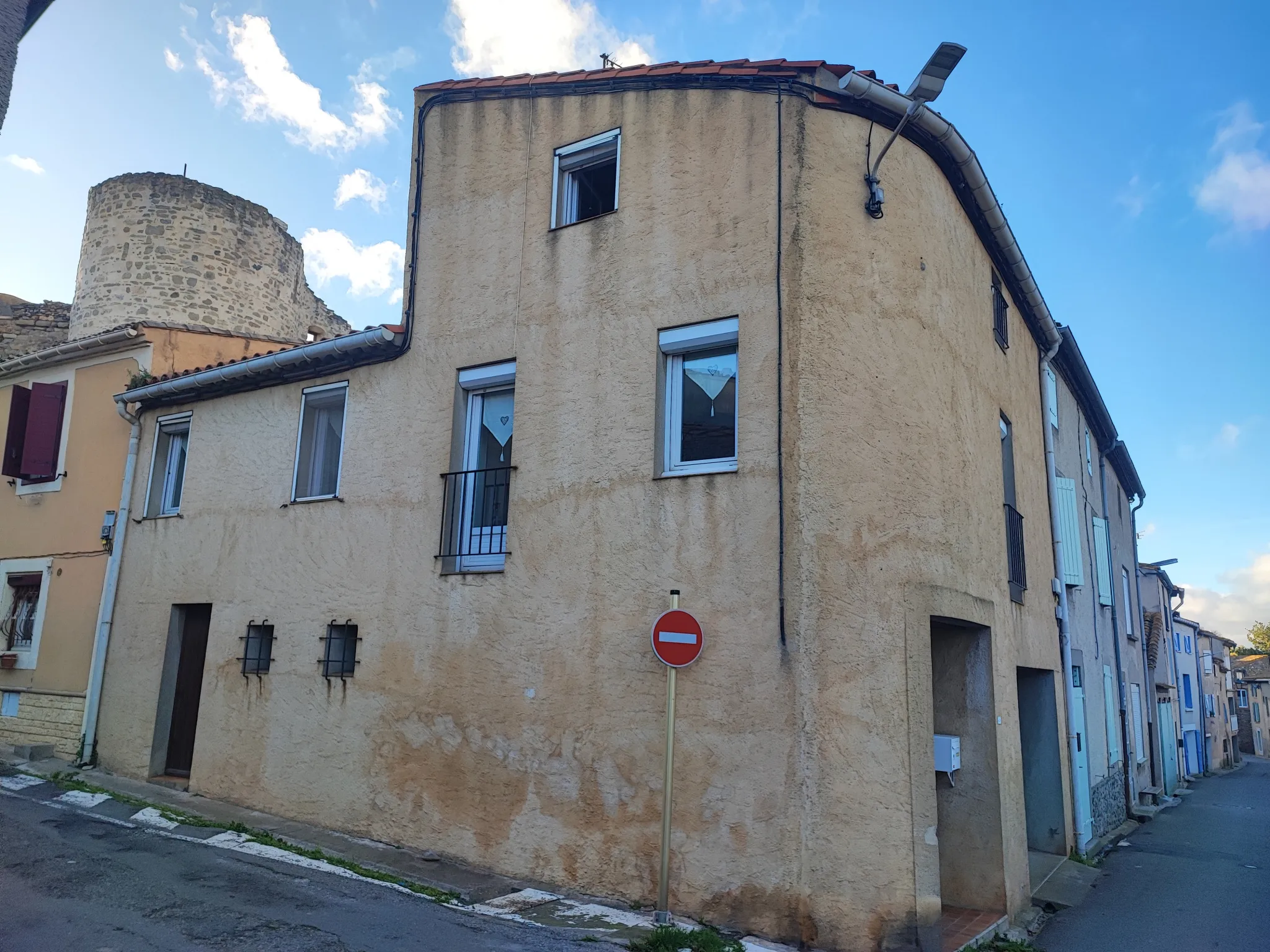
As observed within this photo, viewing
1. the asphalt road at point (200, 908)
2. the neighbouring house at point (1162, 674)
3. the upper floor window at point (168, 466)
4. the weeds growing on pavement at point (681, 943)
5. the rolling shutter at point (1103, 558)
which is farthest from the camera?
the neighbouring house at point (1162, 674)

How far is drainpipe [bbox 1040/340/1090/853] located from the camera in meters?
11.1

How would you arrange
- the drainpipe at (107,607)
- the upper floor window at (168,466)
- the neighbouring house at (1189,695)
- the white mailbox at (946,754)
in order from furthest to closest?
the neighbouring house at (1189,695)
the upper floor window at (168,466)
the drainpipe at (107,607)
the white mailbox at (946,754)

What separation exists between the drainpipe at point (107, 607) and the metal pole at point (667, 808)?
26.2 ft

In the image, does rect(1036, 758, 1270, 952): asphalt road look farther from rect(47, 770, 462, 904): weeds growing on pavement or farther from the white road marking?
the white road marking

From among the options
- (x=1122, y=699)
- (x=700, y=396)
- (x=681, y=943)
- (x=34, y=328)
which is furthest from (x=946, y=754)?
(x=34, y=328)

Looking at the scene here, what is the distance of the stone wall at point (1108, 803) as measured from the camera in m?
12.6

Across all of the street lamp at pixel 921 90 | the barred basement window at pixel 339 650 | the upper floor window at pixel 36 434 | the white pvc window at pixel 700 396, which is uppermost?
the street lamp at pixel 921 90

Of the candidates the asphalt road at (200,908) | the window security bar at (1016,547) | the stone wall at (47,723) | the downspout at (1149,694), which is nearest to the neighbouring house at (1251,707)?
the downspout at (1149,694)

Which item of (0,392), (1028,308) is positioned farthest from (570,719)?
(0,392)

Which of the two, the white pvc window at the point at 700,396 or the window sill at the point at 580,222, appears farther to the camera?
the window sill at the point at 580,222

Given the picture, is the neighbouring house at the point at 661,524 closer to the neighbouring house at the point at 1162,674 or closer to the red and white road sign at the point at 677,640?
the red and white road sign at the point at 677,640

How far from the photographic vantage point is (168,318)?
18.8 m

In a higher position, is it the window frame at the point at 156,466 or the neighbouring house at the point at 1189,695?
the window frame at the point at 156,466

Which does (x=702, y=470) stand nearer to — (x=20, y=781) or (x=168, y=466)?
(x=168, y=466)
